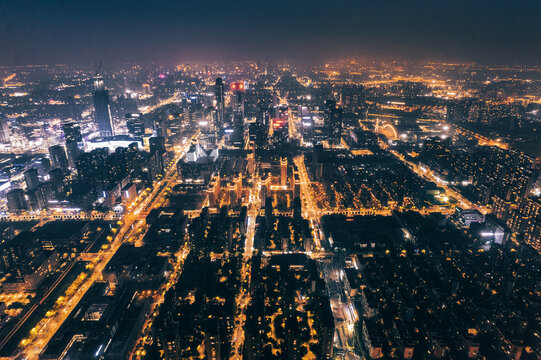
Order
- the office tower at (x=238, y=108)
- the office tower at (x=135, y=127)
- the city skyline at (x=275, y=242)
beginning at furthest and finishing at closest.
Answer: the office tower at (x=238, y=108) → the office tower at (x=135, y=127) → the city skyline at (x=275, y=242)

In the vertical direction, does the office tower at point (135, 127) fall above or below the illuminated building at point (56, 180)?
above

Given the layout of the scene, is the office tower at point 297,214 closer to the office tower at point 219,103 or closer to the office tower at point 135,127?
the office tower at point 219,103

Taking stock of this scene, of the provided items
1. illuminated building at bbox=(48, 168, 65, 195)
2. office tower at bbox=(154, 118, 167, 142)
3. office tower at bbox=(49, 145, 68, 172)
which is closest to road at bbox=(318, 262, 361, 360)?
illuminated building at bbox=(48, 168, 65, 195)

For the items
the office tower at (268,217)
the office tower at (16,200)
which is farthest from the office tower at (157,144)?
the office tower at (268,217)

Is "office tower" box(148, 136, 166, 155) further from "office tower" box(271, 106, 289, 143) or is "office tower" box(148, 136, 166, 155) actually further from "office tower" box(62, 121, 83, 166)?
"office tower" box(271, 106, 289, 143)

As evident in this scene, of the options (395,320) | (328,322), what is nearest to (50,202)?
(328,322)

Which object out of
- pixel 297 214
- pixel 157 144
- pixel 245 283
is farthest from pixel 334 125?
pixel 245 283
